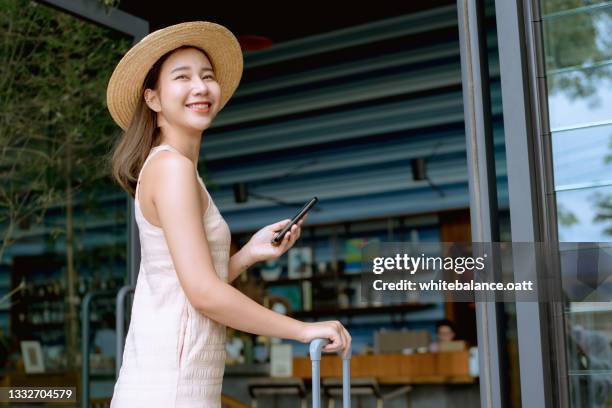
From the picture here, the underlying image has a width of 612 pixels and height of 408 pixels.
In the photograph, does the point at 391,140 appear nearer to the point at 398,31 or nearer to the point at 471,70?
the point at 398,31

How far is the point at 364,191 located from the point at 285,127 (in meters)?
1.04

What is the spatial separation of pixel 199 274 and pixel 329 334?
0.29 meters

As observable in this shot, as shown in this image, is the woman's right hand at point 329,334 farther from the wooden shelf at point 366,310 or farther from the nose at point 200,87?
the wooden shelf at point 366,310

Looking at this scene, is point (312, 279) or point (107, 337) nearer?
point (107, 337)

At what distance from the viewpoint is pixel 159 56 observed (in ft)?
6.75

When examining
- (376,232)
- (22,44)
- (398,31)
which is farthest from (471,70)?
(376,232)

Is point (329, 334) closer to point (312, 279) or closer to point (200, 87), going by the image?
point (200, 87)

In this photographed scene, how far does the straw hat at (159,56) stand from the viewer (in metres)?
2.03

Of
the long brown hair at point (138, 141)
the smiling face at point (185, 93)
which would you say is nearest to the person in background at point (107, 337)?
the long brown hair at point (138, 141)

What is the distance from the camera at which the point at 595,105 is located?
2.60m

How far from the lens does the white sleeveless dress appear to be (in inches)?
69.2

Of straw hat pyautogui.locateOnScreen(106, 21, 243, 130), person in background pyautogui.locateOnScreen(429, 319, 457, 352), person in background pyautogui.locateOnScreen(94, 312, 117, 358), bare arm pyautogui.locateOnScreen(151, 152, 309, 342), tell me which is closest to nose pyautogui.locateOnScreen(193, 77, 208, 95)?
straw hat pyautogui.locateOnScreen(106, 21, 243, 130)

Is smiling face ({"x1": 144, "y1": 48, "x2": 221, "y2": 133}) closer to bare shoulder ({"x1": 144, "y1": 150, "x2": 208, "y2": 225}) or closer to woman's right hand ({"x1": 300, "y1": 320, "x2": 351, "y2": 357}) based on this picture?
bare shoulder ({"x1": 144, "y1": 150, "x2": 208, "y2": 225})

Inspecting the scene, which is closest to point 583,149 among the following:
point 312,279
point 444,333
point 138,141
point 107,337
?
point 138,141
